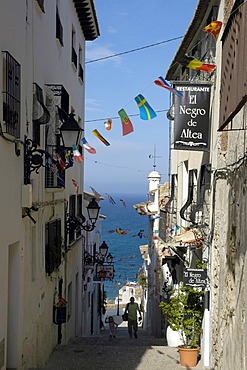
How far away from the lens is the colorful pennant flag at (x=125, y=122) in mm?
11727

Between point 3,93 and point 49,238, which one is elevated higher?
point 3,93

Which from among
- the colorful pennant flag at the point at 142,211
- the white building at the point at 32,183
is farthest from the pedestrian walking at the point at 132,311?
the colorful pennant flag at the point at 142,211

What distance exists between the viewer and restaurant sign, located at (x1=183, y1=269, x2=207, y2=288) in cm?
1176

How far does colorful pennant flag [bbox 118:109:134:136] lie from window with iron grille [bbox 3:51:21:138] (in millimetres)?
2724

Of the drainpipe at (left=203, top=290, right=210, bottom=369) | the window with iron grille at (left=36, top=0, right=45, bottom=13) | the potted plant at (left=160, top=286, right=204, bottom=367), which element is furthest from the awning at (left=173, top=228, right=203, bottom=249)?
the window with iron grille at (left=36, top=0, right=45, bottom=13)

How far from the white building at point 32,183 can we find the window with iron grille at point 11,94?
0.01 metres

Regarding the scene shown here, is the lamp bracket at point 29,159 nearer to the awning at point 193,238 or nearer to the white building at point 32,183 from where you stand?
the white building at point 32,183

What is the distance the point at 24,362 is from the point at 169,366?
11.7 ft

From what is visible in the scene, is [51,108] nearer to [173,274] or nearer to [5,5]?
[5,5]

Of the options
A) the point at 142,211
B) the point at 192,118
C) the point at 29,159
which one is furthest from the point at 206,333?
the point at 142,211

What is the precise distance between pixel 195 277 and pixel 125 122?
3.35 meters

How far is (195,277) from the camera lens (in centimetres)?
1181

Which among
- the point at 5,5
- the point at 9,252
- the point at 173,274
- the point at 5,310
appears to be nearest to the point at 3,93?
the point at 5,5

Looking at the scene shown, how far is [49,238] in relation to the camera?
13242 mm
